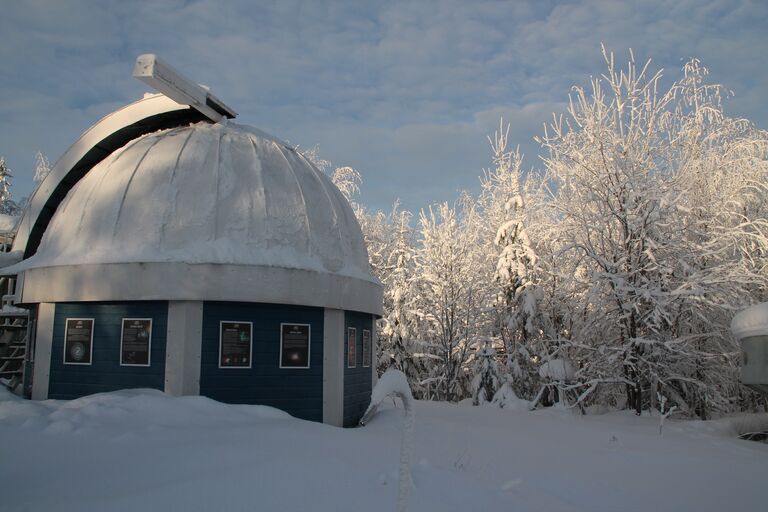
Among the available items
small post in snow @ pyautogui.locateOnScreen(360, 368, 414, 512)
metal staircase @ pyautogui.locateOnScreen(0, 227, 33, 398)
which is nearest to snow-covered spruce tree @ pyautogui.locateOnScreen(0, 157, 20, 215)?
metal staircase @ pyautogui.locateOnScreen(0, 227, 33, 398)

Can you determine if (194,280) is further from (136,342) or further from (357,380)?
(357,380)

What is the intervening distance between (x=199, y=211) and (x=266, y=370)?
3.72 meters

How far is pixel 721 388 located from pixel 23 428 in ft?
63.8

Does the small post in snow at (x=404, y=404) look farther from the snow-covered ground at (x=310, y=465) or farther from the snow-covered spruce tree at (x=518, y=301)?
the snow-covered spruce tree at (x=518, y=301)

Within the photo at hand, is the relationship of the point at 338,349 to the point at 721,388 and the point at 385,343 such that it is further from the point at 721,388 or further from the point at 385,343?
the point at 385,343

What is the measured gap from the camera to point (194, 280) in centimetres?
1190

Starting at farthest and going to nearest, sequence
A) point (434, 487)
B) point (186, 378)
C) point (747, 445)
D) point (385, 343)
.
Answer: point (385, 343)
point (747, 445)
point (186, 378)
point (434, 487)

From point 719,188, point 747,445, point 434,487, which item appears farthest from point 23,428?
point 719,188

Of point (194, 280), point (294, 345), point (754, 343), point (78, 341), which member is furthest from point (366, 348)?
point (754, 343)

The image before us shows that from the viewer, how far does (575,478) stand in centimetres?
970

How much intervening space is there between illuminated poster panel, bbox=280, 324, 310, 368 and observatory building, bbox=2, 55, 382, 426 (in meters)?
0.03

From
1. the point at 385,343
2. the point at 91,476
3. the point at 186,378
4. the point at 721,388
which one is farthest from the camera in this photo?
the point at 385,343

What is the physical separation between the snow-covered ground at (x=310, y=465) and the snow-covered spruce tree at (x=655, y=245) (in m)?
3.87

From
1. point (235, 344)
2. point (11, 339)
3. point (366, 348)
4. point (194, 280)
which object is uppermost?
point (194, 280)
